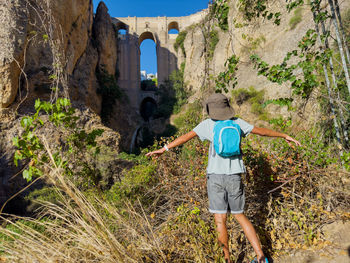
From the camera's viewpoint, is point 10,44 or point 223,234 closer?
point 223,234

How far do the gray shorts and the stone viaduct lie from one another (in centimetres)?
2520

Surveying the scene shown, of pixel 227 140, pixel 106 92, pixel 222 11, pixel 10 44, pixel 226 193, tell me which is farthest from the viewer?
pixel 106 92

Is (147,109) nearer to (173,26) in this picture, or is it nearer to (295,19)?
(173,26)

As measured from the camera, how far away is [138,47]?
2742 cm

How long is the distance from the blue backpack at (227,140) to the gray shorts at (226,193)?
0.71ft

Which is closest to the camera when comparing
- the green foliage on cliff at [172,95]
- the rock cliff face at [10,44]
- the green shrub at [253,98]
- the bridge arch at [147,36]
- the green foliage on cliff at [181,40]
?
the rock cliff face at [10,44]

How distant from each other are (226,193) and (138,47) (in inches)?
1116

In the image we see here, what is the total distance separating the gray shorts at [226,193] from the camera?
1.84 metres

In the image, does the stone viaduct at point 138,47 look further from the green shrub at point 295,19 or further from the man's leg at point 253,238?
the man's leg at point 253,238

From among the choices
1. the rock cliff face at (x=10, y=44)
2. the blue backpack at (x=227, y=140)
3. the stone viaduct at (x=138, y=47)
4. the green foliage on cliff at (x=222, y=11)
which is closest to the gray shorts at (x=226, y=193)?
the blue backpack at (x=227, y=140)

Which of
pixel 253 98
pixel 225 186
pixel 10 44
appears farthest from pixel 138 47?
pixel 225 186

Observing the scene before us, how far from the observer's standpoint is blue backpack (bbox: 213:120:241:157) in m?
1.77

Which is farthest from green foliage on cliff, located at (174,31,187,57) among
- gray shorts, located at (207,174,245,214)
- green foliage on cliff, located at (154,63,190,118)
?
gray shorts, located at (207,174,245,214)

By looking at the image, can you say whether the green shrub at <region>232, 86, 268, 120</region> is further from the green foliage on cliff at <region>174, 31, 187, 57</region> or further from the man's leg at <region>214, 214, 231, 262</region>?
the green foliage on cliff at <region>174, 31, 187, 57</region>
